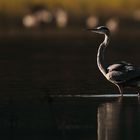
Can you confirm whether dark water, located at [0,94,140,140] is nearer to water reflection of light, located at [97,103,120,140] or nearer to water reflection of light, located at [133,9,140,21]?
water reflection of light, located at [97,103,120,140]

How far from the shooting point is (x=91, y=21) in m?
67.1

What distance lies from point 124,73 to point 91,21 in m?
45.0

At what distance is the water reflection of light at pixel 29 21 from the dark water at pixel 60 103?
30.3 m

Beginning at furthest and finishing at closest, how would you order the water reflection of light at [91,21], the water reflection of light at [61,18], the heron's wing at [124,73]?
the water reflection of light at [61,18] → the water reflection of light at [91,21] → the heron's wing at [124,73]

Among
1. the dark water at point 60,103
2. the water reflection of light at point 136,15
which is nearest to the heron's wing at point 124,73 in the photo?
the dark water at point 60,103

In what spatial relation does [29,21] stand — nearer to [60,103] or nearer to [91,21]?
[91,21]

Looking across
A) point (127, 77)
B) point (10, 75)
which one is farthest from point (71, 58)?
point (127, 77)

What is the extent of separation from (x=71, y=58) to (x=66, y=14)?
36.4 meters

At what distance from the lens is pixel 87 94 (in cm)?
2200

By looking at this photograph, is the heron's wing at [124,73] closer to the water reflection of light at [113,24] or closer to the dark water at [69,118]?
the dark water at [69,118]

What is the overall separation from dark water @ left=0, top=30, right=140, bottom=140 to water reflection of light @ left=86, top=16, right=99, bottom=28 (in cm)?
2860

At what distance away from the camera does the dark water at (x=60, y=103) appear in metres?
16.7

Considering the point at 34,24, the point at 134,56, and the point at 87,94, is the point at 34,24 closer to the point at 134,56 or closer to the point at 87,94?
the point at 134,56

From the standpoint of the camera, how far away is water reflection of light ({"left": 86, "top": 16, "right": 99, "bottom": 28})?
64875 millimetres
